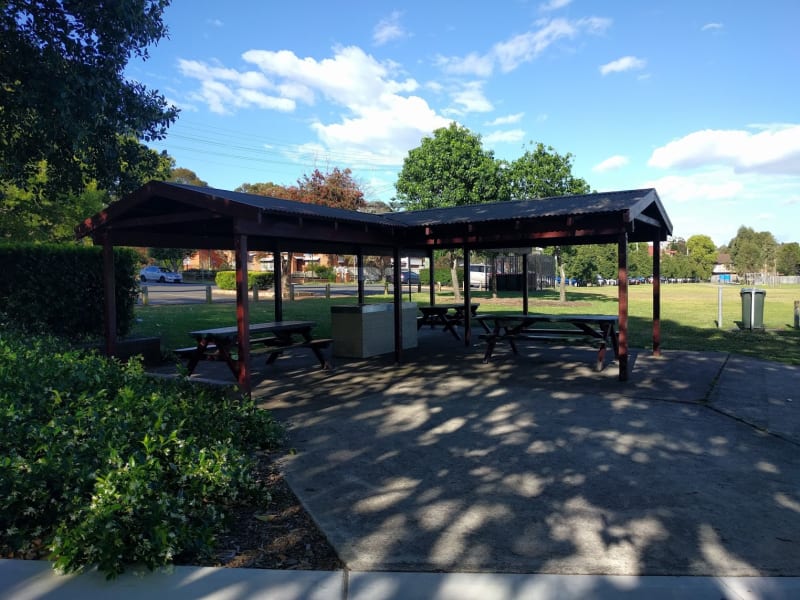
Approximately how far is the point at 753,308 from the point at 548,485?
41.4 feet

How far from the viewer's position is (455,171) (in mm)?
25266

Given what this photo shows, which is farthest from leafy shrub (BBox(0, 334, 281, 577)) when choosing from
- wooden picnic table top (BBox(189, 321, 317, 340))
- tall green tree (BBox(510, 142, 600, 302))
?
tall green tree (BBox(510, 142, 600, 302))

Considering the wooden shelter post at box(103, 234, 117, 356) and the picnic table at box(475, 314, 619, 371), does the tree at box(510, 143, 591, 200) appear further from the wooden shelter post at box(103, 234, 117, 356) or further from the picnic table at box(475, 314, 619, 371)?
the wooden shelter post at box(103, 234, 117, 356)

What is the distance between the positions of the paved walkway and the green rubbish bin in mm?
6871

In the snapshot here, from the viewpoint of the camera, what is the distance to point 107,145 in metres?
9.80

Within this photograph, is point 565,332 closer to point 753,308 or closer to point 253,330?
point 253,330

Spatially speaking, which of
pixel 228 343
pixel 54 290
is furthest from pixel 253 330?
pixel 54 290

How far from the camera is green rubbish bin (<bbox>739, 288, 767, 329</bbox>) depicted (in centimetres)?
1393

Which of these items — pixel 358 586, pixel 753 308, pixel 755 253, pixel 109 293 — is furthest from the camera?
pixel 755 253

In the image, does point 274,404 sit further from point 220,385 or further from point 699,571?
point 699,571

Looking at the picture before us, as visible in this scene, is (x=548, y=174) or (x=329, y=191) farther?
(x=329, y=191)

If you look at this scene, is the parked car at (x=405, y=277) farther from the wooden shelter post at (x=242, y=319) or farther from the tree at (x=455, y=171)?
the wooden shelter post at (x=242, y=319)

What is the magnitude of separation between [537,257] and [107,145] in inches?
1350

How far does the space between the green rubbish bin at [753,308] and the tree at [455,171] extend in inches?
496
